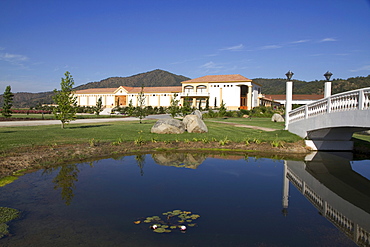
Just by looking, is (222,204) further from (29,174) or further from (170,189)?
(29,174)

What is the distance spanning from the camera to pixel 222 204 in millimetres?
7812

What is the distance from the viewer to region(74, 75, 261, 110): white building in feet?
213

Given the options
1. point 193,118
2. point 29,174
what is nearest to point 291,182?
point 29,174

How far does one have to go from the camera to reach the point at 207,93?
67.0 m

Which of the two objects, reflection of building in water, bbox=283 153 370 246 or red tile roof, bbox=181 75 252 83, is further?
red tile roof, bbox=181 75 252 83

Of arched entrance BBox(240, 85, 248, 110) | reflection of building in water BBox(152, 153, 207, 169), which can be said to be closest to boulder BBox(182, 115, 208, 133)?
reflection of building in water BBox(152, 153, 207, 169)

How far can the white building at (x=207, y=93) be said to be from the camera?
6481cm

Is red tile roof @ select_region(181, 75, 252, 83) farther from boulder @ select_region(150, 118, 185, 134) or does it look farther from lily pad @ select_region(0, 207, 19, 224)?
lily pad @ select_region(0, 207, 19, 224)

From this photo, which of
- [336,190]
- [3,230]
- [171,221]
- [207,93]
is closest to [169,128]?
[336,190]

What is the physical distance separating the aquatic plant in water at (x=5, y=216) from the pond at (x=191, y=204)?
127 millimetres

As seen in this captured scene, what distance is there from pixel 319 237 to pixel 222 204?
2.49m

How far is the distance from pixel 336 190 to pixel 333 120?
12.7 ft

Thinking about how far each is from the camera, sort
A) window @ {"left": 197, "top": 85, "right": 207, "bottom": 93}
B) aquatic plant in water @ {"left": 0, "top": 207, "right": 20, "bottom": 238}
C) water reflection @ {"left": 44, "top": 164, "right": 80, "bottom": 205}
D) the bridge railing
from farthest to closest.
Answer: window @ {"left": 197, "top": 85, "right": 207, "bottom": 93} < the bridge railing < water reflection @ {"left": 44, "top": 164, "right": 80, "bottom": 205} < aquatic plant in water @ {"left": 0, "top": 207, "right": 20, "bottom": 238}

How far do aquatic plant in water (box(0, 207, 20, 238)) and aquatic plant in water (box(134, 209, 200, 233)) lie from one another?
8.59ft
